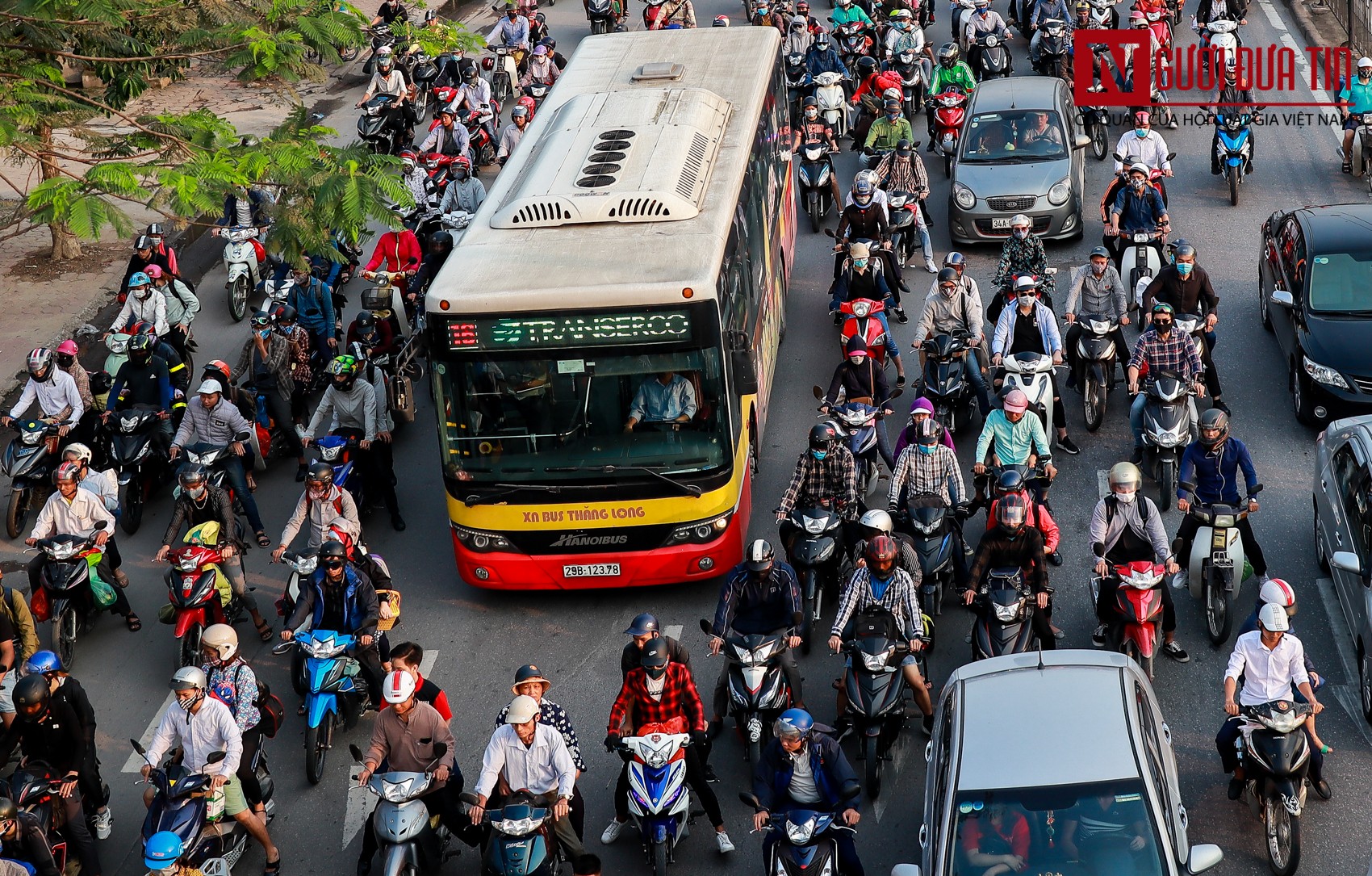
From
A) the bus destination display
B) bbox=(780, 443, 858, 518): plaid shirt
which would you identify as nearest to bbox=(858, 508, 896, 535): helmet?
bbox=(780, 443, 858, 518): plaid shirt

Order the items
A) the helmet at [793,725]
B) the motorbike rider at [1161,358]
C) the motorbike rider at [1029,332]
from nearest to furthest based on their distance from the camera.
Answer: the helmet at [793,725] < the motorbike rider at [1161,358] < the motorbike rider at [1029,332]

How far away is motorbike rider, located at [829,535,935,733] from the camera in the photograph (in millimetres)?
11641

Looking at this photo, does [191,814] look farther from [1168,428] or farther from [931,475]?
[1168,428]

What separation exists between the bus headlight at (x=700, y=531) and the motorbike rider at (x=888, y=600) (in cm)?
195

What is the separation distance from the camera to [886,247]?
1902 cm

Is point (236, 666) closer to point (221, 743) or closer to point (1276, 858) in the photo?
point (221, 743)

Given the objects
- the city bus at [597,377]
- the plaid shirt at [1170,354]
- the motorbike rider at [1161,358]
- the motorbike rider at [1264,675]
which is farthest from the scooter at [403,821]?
the plaid shirt at [1170,354]

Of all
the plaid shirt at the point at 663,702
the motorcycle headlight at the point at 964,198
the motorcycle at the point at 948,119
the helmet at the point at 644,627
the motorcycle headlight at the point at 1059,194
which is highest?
the helmet at the point at 644,627

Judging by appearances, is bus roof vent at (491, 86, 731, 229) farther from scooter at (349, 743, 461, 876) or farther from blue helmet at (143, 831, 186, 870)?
blue helmet at (143, 831, 186, 870)

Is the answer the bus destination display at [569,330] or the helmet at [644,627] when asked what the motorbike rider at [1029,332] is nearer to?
the bus destination display at [569,330]

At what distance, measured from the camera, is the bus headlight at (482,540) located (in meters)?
13.8

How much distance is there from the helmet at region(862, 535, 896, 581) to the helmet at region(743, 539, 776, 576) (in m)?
0.69

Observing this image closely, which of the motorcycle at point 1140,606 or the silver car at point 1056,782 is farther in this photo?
the motorcycle at point 1140,606

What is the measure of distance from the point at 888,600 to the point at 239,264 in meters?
11.9
